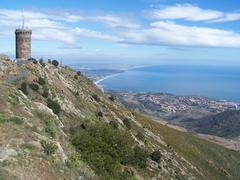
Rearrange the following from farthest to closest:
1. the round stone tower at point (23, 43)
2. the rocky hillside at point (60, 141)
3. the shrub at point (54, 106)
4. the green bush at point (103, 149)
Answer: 1. the round stone tower at point (23, 43)
2. the shrub at point (54, 106)
3. the green bush at point (103, 149)
4. the rocky hillside at point (60, 141)

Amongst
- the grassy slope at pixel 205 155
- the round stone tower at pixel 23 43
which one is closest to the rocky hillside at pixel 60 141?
the grassy slope at pixel 205 155

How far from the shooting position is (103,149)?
1032 inches

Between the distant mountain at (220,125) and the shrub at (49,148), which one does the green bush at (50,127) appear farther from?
the distant mountain at (220,125)

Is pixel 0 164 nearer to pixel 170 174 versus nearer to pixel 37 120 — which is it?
pixel 37 120

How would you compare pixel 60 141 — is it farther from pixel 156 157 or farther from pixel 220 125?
pixel 220 125

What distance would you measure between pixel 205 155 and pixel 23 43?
34.6 m

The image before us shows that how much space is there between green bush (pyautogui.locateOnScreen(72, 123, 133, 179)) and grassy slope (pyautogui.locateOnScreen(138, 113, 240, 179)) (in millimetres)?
22054

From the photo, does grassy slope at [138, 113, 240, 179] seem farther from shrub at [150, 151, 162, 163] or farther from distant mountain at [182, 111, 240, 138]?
distant mountain at [182, 111, 240, 138]

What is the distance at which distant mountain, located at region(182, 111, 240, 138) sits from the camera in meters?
142

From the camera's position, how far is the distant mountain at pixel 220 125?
142 meters

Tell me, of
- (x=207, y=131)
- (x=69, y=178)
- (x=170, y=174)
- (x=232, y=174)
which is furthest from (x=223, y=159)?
(x=207, y=131)

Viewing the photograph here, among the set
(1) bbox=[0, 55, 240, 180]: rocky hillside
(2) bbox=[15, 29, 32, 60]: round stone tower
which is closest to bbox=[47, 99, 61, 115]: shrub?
(1) bbox=[0, 55, 240, 180]: rocky hillside

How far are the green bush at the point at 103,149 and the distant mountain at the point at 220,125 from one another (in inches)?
4252

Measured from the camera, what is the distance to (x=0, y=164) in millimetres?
15258
